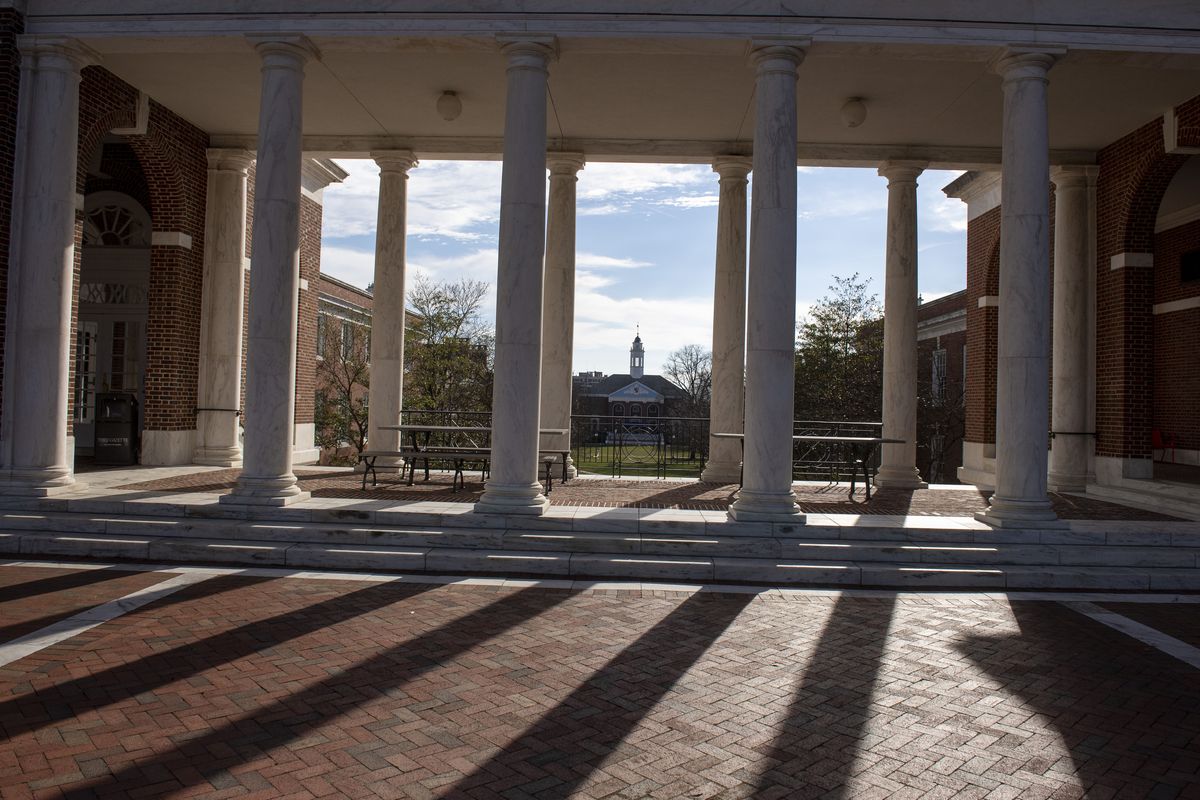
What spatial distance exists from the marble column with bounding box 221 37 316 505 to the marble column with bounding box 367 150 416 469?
179 inches

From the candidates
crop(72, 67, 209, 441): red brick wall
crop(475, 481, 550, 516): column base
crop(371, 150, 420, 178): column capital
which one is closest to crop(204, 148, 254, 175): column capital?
crop(72, 67, 209, 441): red brick wall

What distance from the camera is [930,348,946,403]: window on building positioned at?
107 feet

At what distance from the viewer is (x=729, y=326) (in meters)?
14.8

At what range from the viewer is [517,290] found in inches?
398

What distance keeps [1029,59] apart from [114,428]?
1629 cm

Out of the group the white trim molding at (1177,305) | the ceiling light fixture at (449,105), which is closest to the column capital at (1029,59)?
the ceiling light fixture at (449,105)

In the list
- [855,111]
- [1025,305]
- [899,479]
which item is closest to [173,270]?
[855,111]

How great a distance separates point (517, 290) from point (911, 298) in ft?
26.9

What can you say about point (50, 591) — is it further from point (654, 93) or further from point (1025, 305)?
point (1025, 305)

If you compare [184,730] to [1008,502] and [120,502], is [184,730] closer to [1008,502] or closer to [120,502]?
[120,502]

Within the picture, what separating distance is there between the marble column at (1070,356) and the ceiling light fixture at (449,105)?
11.2 metres

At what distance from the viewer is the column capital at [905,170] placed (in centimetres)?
1477

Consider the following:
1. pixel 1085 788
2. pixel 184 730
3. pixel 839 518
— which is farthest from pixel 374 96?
pixel 1085 788

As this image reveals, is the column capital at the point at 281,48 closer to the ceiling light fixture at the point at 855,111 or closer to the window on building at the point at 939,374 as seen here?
the ceiling light fixture at the point at 855,111
